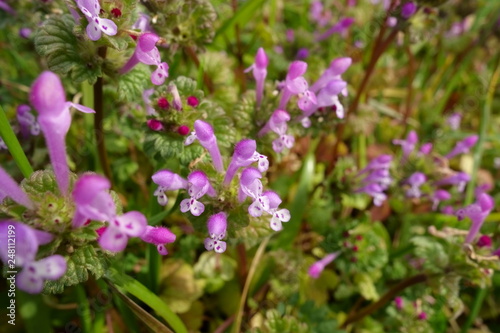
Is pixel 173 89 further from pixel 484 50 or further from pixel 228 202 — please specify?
pixel 484 50

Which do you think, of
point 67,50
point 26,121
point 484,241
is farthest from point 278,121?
point 26,121

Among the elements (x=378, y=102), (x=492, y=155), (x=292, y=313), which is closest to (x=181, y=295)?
(x=292, y=313)

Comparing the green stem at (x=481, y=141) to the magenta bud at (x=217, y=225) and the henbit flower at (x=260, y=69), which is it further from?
the magenta bud at (x=217, y=225)

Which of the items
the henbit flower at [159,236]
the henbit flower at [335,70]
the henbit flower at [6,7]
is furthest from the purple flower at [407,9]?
the henbit flower at [6,7]

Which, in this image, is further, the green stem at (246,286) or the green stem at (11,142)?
the green stem at (246,286)

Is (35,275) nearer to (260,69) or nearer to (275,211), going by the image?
(275,211)
